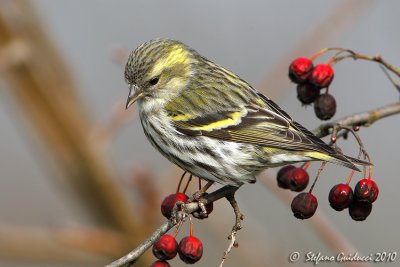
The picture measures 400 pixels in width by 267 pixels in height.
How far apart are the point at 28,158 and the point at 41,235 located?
614 cm

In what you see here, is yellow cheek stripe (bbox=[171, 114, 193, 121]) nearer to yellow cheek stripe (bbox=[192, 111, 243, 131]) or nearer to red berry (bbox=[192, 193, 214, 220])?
yellow cheek stripe (bbox=[192, 111, 243, 131])

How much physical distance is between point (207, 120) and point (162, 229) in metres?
1.59

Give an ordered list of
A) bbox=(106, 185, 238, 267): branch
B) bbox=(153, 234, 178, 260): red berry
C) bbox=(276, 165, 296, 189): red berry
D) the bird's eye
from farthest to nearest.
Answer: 1. the bird's eye
2. bbox=(276, 165, 296, 189): red berry
3. bbox=(153, 234, 178, 260): red berry
4. bbox=(106, 185, 238, 267): branch

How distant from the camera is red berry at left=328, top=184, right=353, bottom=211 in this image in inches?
147

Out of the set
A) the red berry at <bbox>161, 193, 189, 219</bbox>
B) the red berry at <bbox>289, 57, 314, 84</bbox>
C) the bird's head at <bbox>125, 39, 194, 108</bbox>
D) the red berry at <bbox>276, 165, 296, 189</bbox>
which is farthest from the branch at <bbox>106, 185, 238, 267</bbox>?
Answer: the bird's head at <bbox>125, 39, 194, 108</bbox>

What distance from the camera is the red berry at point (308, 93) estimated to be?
430 cm

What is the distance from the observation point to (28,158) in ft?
35.7

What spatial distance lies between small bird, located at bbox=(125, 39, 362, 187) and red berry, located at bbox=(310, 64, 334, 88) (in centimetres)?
37

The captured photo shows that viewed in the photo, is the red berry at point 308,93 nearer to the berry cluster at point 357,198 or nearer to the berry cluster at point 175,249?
the berry cluster at point 357,198

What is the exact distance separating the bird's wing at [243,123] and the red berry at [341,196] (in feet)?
3.01

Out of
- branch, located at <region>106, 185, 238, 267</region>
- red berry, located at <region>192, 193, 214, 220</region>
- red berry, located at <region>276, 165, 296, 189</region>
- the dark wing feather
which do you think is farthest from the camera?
the dark wing feather

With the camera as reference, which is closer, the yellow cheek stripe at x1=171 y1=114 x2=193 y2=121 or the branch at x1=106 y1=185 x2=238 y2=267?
the branch at x1=106 y1=185 x2=238 y2=267

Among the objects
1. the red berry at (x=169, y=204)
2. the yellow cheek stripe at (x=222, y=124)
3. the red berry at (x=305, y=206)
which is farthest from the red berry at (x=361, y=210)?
the yellow cheek stripe at (x=222, y=124)

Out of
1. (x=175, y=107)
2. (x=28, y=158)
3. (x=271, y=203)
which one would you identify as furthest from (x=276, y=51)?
(x=175, y=107)
